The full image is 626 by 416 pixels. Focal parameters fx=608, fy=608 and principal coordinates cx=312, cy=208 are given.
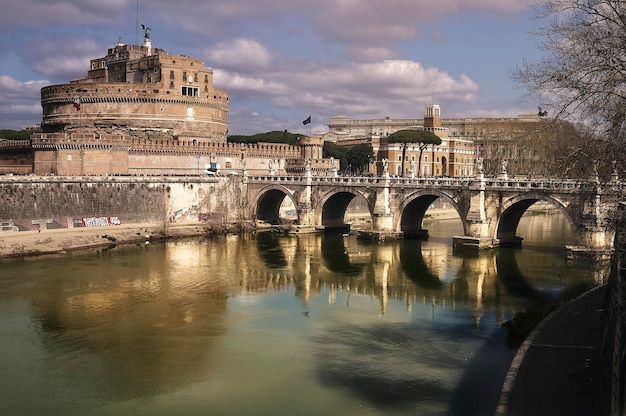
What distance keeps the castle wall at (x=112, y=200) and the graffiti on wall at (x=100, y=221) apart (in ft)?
0.94

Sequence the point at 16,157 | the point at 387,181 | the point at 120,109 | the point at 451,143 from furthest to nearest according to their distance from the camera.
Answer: the point at 451,143 < the point at 120,109 < the point at 16,157 < the point at 387,181

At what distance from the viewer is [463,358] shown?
21953 millimetres

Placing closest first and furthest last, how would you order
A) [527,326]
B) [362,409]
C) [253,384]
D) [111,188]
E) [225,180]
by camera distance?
[362,409] → [253,384] → [527,326] → [111,188] → [225,180]

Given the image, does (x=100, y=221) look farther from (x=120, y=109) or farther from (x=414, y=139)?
(x=414, y=139)

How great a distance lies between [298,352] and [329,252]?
24.5 meters

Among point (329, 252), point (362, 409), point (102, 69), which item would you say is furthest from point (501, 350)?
point (102, 69)

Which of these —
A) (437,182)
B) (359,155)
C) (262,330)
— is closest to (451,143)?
(359,155)

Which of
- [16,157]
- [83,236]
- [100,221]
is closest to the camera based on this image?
[83,236]

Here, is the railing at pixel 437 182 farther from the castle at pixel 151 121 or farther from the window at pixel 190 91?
the window at pixel 190 91

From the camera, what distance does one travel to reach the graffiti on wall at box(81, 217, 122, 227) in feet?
166

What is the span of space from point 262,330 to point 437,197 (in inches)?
1329

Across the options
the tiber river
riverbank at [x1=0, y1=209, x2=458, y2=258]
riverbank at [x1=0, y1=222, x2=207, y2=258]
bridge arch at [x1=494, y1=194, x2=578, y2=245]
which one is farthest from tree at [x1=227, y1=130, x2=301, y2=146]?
the tiber river

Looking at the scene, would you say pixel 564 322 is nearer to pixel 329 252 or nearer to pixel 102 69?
pixel 329 252

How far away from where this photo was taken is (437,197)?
56.3m
